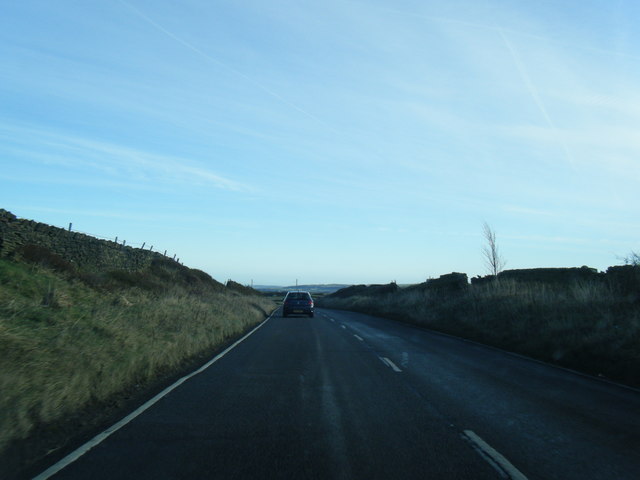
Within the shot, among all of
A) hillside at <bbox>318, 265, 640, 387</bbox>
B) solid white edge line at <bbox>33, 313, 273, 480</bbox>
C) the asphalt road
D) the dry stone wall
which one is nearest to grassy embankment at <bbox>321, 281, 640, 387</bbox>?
hillside at <bbox>318, 265, 640, 387</bbox>

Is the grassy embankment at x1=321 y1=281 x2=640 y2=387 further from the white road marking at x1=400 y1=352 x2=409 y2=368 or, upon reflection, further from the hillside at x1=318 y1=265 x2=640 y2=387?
the white road marking at x1=400 y1=352 x2=409 y2=368

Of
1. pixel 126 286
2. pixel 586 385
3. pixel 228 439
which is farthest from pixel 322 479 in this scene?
pixel 126 286

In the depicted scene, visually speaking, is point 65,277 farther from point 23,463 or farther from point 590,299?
point 590,299

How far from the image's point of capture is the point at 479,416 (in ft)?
24.4

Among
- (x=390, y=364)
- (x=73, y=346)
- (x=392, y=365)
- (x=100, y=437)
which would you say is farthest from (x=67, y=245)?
(x=100, y=437)

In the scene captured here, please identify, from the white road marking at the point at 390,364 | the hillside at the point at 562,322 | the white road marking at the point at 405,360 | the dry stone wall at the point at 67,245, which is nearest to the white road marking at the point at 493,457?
the white road marking at the point at 390,364

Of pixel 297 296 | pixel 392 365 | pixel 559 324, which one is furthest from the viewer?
pixel 297 296

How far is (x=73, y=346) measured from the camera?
29.2ft

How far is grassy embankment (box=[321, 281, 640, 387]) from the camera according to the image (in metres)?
12.6

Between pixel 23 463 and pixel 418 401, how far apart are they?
562cm

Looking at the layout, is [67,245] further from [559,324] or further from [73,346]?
[559,324]

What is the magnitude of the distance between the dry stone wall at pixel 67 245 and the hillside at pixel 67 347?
102 millimetres

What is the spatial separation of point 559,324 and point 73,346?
14265mm

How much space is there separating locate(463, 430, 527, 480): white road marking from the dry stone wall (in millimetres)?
19751
